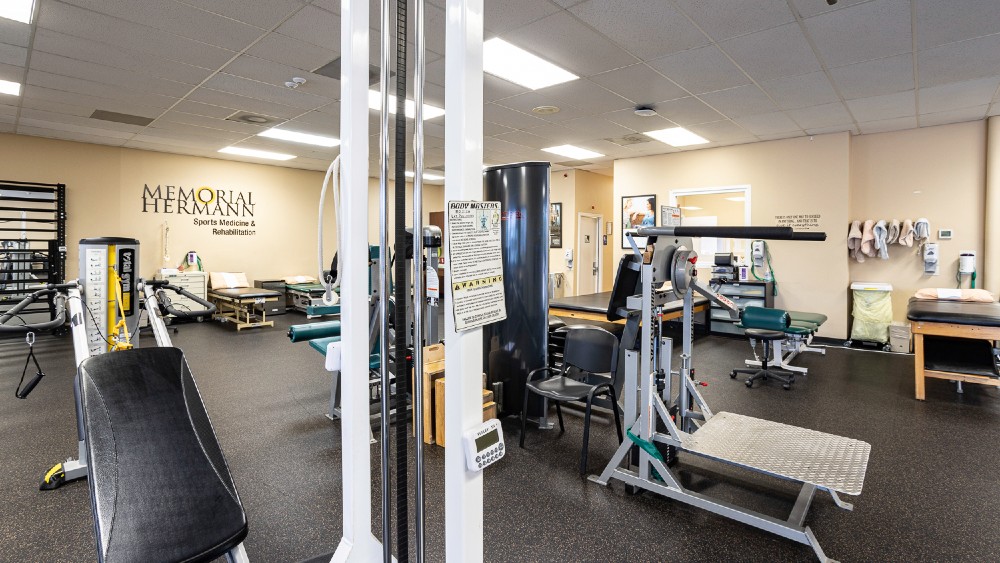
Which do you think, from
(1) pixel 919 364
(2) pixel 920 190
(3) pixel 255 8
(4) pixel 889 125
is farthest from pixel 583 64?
(2) pixel 920 190

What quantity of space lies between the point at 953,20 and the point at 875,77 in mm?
1137

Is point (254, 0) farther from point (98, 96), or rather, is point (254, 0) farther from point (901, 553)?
point (901, 553)

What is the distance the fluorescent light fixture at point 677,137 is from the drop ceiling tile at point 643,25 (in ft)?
8.66

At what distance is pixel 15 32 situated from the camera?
3.49 metres

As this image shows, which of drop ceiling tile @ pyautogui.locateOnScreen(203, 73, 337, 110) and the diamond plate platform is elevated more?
drop ceiling tile @ pyautogui.locateOnScreen(203, 73, 337, 110)

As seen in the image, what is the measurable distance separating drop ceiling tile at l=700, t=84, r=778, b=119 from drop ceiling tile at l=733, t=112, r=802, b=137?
0.20 meters

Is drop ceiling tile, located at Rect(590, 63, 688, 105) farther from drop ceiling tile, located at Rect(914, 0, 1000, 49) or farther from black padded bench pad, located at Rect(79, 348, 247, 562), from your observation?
black padded bench pad, located at Rect(79, 348, 247, 562)

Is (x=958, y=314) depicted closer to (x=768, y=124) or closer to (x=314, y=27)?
(x=768, y=124)

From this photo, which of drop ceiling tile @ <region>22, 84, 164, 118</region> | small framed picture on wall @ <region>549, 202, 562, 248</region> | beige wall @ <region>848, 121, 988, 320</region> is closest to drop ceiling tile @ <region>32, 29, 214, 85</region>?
drop ceiling tile @ <region>22, 84, 164, 118</region>

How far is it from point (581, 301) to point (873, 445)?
2480mm

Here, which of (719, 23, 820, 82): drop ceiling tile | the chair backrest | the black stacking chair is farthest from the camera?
(719, 23, 820, 82): drop ceiling tile

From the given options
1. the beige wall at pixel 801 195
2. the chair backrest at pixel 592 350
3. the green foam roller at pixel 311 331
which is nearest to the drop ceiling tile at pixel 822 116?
the beige wall at pixel 801 195

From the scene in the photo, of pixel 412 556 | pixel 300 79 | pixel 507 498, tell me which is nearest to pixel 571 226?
pixel 300 79

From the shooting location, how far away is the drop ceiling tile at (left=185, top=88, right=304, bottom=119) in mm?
4852
